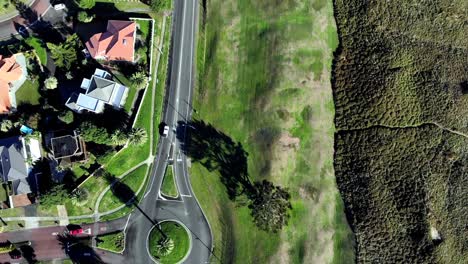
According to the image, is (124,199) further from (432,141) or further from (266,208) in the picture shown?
(432,141)

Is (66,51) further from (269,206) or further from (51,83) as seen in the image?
(269,206)

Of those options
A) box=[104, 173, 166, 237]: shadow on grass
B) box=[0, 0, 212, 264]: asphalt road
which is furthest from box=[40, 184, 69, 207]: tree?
box=[104, 173, 166, 237]: shadow on grass

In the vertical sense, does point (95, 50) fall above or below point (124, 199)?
above

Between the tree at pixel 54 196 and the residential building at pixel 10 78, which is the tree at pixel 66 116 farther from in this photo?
the tree at pixel 54 196

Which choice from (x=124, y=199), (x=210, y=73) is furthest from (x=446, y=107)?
(x=124, y=199)

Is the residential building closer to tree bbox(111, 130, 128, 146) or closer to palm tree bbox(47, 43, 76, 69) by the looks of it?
palm tree bbox(47, 43, 76, 69)

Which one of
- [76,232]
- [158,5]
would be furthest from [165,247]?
[158,5]

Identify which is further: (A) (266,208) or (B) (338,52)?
(B) (338,52)
